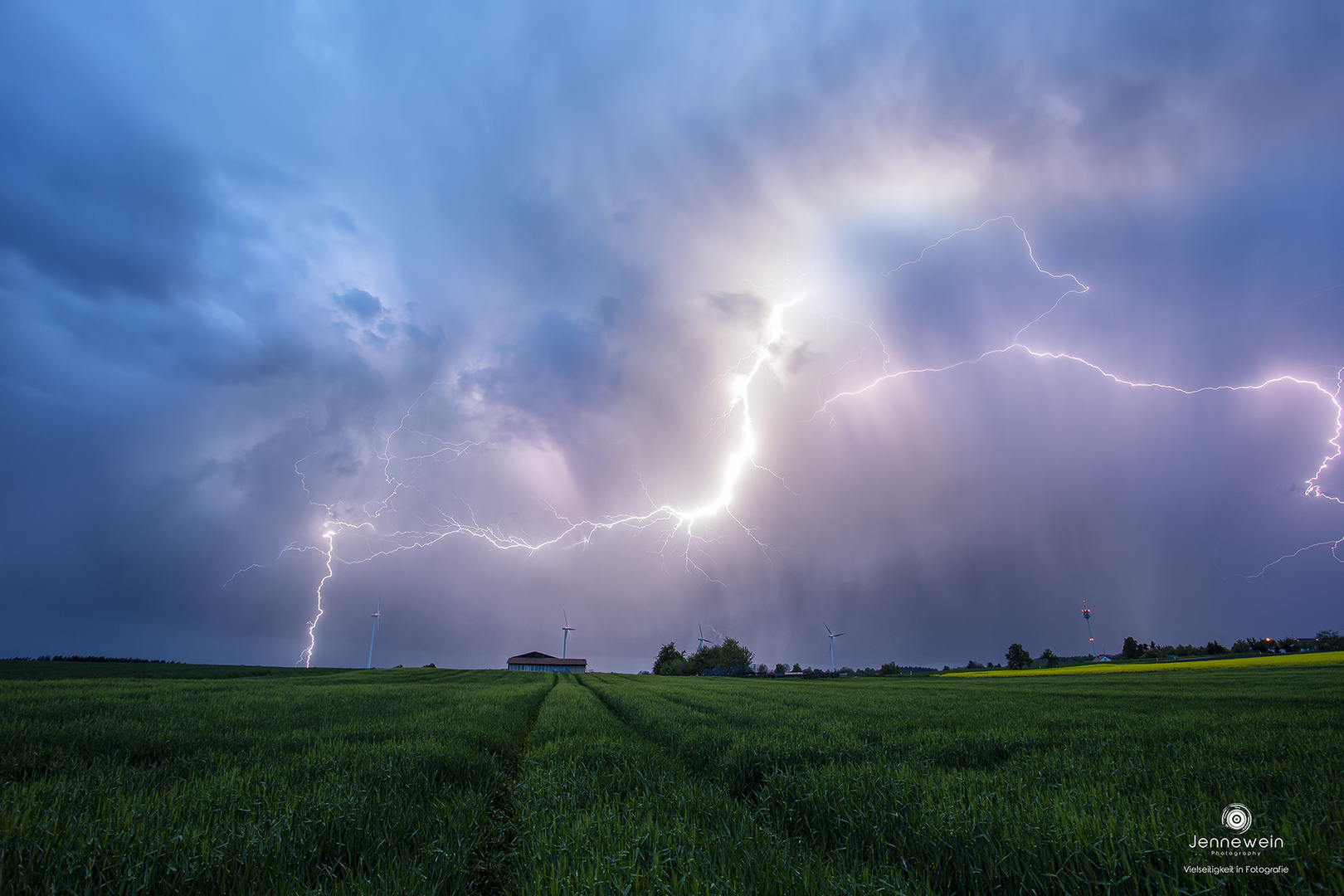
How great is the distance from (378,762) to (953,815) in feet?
22.1

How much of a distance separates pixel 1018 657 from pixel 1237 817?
5949 inches

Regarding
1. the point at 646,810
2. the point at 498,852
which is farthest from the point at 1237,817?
the point at 498,852

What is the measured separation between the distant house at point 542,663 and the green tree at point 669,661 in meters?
21.3

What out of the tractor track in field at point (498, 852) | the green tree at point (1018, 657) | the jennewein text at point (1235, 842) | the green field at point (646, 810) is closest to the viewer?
the green field at point (646, 810)

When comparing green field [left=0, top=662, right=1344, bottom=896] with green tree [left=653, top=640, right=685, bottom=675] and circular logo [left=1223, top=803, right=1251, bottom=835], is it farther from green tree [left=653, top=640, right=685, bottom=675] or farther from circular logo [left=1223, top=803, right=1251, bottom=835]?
green tree [left=653, top=640, right=685, bottom=675]

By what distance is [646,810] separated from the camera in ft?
16.1

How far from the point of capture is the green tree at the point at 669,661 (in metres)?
138

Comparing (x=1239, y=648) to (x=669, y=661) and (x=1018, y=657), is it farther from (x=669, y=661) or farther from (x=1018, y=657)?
(x=669, y=661)

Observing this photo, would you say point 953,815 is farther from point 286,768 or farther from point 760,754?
point 286,768

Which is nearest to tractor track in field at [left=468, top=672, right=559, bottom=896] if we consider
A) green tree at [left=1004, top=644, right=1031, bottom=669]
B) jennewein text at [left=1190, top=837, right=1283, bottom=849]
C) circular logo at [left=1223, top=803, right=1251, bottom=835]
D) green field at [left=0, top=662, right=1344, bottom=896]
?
green field at [left=0, top=662, right=1344, bottom=896]

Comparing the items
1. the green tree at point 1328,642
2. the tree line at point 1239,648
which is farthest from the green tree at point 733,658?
the green tree at point 1328,642

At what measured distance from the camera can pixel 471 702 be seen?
1753cm

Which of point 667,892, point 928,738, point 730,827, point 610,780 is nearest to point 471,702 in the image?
point 610,780

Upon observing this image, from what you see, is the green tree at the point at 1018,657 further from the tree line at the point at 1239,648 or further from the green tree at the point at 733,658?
the green tree at the point at 733,658
